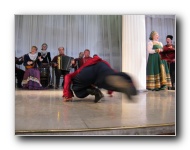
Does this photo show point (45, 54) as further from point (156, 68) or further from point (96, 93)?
point (156, 68)

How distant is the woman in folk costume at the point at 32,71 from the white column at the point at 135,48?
2.53 ft

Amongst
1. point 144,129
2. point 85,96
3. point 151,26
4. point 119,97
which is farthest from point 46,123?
point 151,26

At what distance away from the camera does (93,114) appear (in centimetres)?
277

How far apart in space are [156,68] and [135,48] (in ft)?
0.88

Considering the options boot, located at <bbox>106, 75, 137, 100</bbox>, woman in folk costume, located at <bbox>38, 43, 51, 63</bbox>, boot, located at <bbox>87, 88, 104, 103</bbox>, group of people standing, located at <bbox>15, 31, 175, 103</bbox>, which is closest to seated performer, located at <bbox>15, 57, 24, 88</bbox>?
group of people standing, located at <bbox>15, 31, 175, 103</bbox>

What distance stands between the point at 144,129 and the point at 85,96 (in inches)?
23.1

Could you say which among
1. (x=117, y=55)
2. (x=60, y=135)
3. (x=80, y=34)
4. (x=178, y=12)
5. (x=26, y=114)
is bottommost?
(x=60, y=135)

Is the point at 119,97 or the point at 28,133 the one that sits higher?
the point at 119,97

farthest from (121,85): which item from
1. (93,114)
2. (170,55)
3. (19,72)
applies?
(19,72)

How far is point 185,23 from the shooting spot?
2.91 meters

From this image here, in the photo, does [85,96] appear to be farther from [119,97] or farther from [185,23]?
[185,23]

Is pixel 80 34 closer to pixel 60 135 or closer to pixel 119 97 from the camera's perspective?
pixel 119 97

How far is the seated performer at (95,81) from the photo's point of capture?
277 cm
